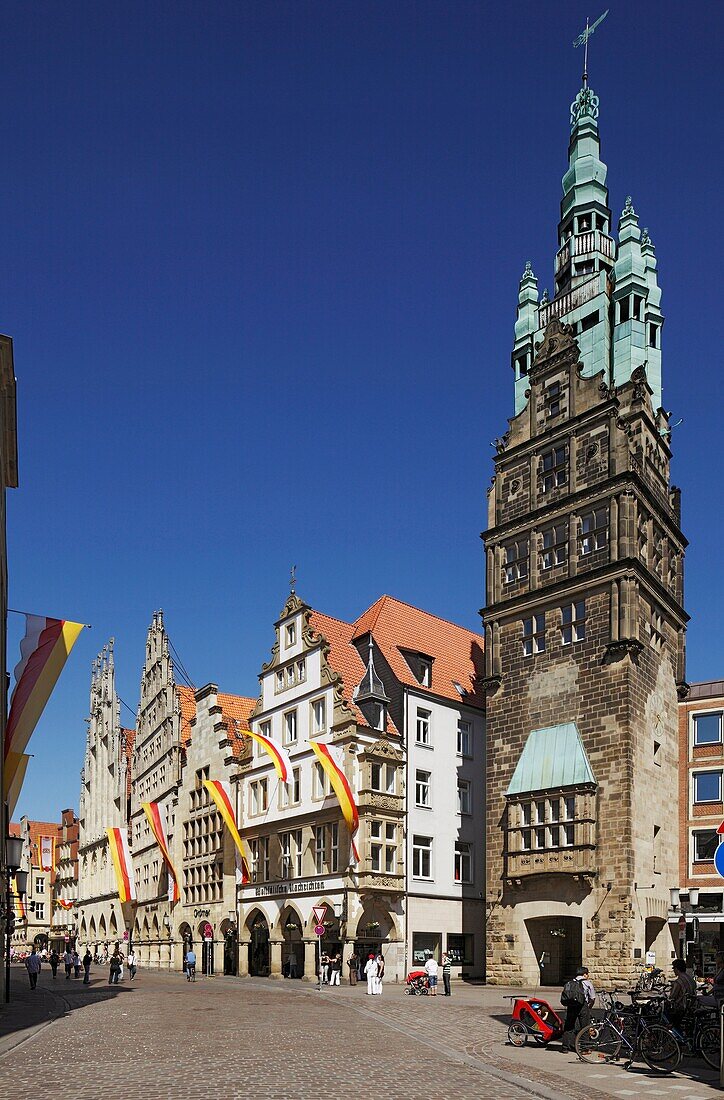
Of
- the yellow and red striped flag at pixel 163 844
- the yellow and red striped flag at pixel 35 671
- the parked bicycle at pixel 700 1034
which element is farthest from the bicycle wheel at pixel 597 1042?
the yellow and red striped flag at pixel 163 844

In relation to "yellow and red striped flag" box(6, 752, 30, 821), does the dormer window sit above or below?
above

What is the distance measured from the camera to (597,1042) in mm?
20641

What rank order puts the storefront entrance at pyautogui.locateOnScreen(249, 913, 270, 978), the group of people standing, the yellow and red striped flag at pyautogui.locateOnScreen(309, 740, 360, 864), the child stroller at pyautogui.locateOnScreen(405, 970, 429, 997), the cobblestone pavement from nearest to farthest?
the cobblestone pavement, the child stroller at pyautogui.locateOnScreen(405, 970, 429, 997), the group of people standing, the yellow and red striped flag at pyautogui.locateOnScreen(309, 740, 360, 864), the storefront entrance at pyautogui.locateOnScreen(249, 913, 270, 978)

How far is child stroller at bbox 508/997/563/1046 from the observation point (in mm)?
22484

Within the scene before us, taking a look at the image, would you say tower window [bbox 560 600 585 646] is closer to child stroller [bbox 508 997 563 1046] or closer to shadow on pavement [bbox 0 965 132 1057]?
shadow on pavement [bbox 0 965 132 1057]

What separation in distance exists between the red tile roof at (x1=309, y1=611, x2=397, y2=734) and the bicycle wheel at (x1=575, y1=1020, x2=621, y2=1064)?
29.6m

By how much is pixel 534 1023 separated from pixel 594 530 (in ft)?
85.7

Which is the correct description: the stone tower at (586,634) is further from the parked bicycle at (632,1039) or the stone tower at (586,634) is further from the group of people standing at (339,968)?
the parked bicycle at (632,1039)

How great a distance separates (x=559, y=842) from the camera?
43.6 meters

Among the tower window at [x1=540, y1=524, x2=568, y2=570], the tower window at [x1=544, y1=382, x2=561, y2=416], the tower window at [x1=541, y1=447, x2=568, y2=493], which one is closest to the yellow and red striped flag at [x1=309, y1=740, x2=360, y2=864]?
Result: the tower window at [x1=540, y1=524, x2=568, y2=570]

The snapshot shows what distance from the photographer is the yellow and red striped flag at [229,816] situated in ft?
181

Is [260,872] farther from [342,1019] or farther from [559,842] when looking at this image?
[342,1019]

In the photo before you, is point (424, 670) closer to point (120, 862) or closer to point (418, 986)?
point (418, 986)

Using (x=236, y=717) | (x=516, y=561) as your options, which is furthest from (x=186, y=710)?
(x=516, y=561)
